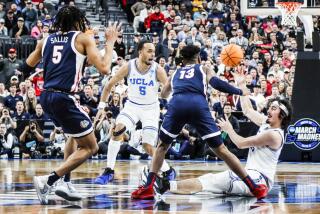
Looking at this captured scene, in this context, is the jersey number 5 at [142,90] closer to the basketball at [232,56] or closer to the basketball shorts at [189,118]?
the basketball at [232,56]

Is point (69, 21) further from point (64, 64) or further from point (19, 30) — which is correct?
point (19, 30)

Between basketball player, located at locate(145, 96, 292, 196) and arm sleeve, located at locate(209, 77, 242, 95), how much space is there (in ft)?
1.68

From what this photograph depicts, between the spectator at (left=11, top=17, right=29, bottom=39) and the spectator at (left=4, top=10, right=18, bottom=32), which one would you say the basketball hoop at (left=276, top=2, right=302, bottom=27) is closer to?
the spectator at (left=11, top=17, right=29, bottom=39)

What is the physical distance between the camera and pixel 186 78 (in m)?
11.6

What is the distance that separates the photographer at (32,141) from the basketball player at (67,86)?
1190 cm

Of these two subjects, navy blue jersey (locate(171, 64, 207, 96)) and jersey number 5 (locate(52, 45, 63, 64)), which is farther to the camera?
navy blue jersey (locate(171, 64, 207, 96))

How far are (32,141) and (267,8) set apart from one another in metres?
7.35

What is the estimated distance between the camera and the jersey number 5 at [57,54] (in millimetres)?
10922

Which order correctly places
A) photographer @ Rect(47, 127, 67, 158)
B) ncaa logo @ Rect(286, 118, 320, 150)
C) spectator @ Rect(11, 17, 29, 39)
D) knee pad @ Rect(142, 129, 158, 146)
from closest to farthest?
knee pad @ Rect(142, 129, 158, 146) → ncaa logo @ Rect(286, 118, 320, 150) → photographer @ Rect(47, 127, 67, 158) → spectator @ Rect(11, 17, 29, 39)

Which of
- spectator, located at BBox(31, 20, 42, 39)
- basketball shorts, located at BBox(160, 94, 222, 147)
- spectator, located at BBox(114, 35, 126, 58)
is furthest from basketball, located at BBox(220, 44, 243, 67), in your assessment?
spectator, located at BBox(31, 20, 42, 39)

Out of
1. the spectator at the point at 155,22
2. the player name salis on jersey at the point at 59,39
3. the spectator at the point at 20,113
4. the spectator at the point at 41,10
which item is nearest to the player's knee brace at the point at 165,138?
the player name salis on jersey at the point at 59,39

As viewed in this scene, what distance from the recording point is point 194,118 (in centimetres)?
1146

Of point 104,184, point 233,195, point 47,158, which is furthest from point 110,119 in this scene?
point 233,195

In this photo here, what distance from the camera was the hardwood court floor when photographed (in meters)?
10.3
